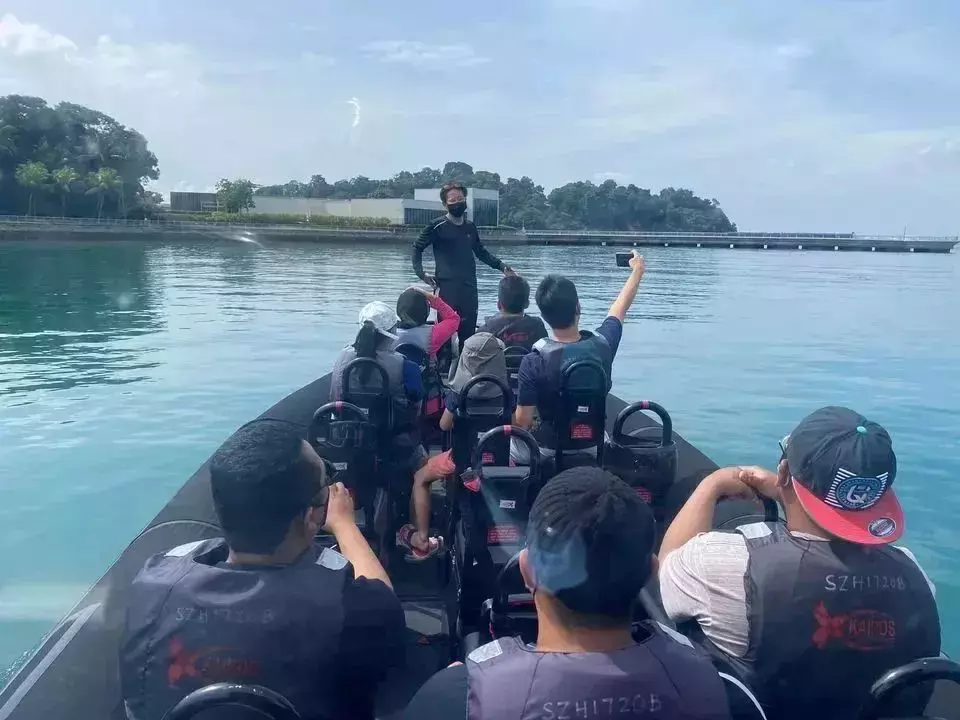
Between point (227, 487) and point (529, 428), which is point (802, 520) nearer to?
point (227, 487)

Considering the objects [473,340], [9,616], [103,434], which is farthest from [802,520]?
[103,434]

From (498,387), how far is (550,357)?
388 mm

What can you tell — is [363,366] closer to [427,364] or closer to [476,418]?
[476,418]

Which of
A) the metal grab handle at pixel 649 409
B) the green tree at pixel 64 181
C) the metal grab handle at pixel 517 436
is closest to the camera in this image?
the metal grab handle at pixel 517 436

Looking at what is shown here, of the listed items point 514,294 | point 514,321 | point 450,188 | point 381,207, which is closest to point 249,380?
point 450,188

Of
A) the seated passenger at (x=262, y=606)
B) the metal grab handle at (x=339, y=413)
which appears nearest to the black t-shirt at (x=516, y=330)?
the metal grab handle at (x=339, y=413)

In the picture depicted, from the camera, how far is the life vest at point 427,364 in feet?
16.9

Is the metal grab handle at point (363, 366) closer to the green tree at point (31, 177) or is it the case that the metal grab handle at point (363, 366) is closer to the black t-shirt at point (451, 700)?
the black t-shirt at point (451, 700)

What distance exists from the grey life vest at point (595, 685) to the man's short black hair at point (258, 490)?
0.63 meters

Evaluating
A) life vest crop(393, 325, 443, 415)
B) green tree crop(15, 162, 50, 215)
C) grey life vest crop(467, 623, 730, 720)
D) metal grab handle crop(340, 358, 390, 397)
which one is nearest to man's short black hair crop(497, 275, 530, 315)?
life vest crop(393, 325, 443, 415)

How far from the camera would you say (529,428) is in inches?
175

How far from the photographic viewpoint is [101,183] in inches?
2638

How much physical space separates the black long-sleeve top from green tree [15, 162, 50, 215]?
67.7 m

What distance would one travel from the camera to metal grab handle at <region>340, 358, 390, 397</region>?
4.27m
